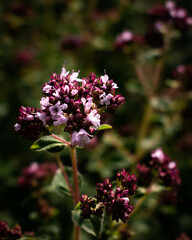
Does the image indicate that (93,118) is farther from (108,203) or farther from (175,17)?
(175,17)

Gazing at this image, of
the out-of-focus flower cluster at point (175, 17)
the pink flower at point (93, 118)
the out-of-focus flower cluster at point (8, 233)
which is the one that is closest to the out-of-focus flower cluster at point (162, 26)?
the out-of-focus flower cluster at point (175, 17)

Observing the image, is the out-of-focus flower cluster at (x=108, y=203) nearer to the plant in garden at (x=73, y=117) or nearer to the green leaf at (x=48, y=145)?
the plant in garden at (x=73, y=117)

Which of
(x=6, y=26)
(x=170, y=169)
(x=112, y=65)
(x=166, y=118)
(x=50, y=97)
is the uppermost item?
(x=112, y=65)

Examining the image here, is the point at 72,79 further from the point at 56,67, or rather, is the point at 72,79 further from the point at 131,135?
the point at 56,67

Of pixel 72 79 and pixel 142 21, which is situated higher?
pixel 142 21

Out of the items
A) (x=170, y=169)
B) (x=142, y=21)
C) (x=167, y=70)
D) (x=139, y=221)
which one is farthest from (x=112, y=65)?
(x=170, y=169)
